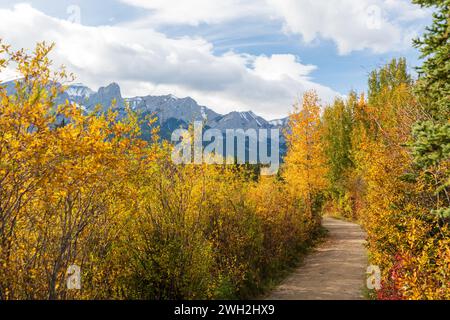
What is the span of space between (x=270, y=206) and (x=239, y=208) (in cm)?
313

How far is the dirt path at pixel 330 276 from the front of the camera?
10.7 m

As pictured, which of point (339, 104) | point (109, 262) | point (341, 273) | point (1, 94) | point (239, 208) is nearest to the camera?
point (1, 94)

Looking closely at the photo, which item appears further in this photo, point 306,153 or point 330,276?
point 306,153

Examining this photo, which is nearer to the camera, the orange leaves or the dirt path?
the dirt path

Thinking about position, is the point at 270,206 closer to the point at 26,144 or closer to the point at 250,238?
the point at 250,238

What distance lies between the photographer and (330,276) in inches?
511

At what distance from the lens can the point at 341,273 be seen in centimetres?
1338

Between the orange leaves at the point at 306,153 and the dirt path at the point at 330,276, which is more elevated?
the orange leaves at the point at 306,153

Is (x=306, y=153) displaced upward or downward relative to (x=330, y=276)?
upward

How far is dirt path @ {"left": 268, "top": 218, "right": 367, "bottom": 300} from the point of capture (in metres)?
10.7

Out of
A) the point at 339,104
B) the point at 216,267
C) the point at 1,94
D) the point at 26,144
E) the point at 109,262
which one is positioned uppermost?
the point at 339,104

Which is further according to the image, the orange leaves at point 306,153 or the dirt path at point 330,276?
the orange leaves at point 306,153

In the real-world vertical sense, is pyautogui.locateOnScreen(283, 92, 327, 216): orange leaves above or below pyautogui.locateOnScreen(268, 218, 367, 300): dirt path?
above
